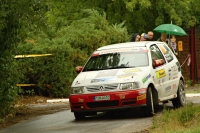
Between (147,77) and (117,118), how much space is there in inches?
43.4

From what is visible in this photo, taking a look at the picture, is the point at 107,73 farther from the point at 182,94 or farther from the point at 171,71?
the point at 182,94

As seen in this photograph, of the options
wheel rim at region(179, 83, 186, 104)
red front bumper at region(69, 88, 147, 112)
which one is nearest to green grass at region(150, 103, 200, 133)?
red front bumper at region(69, 88, 147, 112)

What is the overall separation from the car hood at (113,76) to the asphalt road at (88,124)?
32.1 inches

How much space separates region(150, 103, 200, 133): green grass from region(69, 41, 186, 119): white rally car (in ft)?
5.00

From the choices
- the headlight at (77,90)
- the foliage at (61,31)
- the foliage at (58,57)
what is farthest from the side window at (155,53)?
the foliage at (58,57)

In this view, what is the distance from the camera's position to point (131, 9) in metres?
29.2

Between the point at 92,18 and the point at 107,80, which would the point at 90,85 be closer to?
the point at 107,80

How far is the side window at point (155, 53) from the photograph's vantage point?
642 inches

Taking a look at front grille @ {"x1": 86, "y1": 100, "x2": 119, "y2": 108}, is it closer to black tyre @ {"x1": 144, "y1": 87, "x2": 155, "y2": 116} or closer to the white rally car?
the white rally car

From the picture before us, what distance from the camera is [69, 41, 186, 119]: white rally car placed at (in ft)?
48.3

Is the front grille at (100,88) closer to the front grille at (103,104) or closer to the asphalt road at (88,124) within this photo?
the front grille at (103,104)

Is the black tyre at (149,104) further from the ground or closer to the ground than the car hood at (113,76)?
closer to the ground

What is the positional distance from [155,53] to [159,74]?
2.81 feet

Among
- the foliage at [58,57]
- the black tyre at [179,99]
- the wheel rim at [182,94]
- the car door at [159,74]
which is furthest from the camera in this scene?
the foliage at [58,57]
